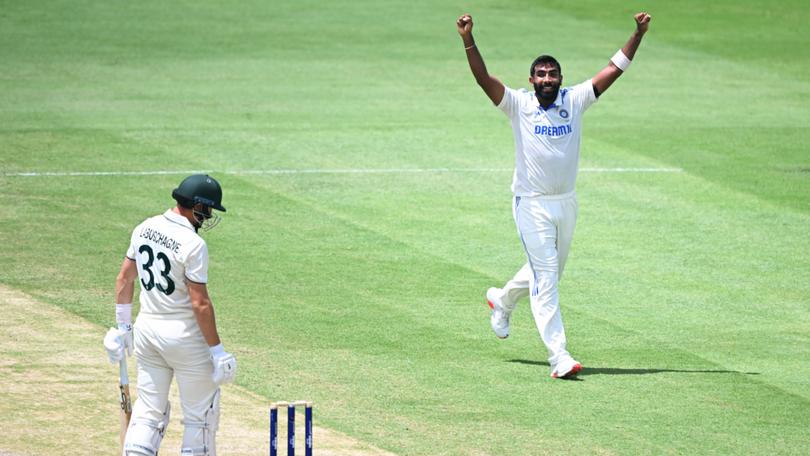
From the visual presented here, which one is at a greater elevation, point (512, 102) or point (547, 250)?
point (512, 102)

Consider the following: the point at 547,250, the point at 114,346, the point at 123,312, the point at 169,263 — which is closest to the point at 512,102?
the point at 547,250

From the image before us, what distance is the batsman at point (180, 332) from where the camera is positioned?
30.4ft

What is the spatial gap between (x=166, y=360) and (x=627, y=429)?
362 centimetres

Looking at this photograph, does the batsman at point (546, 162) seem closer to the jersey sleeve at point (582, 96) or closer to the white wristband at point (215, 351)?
the jersey sleeve at point (582, 96)

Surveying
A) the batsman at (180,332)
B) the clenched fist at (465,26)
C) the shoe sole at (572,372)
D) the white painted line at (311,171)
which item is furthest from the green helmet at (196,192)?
the white painted line at (311,171)

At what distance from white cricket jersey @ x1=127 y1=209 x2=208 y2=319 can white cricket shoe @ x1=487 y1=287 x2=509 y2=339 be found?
425 centimetres

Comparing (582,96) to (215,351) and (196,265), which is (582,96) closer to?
(196,265)

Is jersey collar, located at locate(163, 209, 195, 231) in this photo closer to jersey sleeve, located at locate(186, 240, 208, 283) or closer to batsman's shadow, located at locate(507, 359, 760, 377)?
jersey sleeve, located at locate(186, 240, 208, 283)

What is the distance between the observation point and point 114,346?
32.2 ft

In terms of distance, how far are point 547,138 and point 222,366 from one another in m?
4.37

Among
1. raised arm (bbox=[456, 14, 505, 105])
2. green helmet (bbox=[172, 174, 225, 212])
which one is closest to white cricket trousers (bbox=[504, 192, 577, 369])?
raised arm (bbox=[456, 14, 505, 105])

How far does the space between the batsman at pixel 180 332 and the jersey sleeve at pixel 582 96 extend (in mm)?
4192

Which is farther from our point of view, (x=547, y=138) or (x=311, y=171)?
(x=311, y=171)

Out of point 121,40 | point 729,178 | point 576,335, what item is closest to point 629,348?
point 576,335
